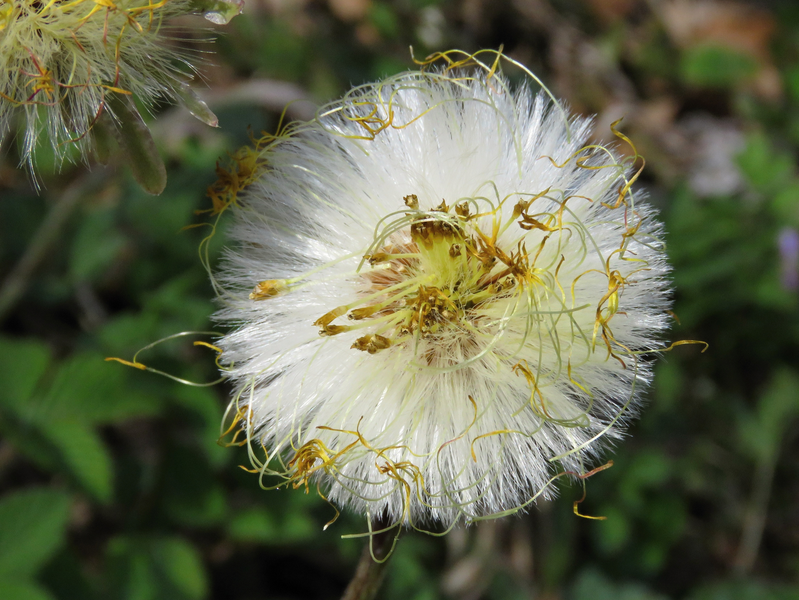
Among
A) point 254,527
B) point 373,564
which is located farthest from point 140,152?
point 254,527

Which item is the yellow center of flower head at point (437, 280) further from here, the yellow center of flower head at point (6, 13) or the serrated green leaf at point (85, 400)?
the serrated green leaf at point (85, 400)

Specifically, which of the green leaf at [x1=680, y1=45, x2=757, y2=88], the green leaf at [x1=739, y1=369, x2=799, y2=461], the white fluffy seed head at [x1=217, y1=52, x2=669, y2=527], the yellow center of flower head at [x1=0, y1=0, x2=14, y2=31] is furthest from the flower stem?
the green leaf at [x1=680, y1=45, x2=757, y2=88]

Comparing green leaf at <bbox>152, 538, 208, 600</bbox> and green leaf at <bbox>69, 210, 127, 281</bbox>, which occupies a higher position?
green leaf at <bbox>69, 210, 127, 281</bbox>

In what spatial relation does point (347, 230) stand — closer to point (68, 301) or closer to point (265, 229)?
point (265, 229)

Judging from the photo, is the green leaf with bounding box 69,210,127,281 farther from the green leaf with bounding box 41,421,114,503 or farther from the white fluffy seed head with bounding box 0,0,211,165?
the white fluffy seed head with bounding box 0,0,211,165

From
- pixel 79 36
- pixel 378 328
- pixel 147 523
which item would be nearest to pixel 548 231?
pixel 378 328
